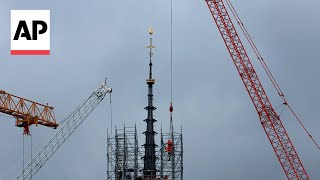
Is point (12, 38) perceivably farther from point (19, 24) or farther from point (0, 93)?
point (0, 93)

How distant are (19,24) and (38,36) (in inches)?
165

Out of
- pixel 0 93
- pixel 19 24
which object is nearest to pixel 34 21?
pixel 19 24

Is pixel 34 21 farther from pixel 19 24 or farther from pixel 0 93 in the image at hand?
pixel 0 93

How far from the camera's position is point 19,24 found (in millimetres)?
160000

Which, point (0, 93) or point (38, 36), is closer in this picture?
point (38, 36)

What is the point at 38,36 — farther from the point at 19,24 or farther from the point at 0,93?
the point at 0,93

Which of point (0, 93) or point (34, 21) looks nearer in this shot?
point (34, 21)

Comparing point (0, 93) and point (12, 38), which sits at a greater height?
A: point (0, 93)

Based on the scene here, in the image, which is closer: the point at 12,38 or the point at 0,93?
the point at 12,38

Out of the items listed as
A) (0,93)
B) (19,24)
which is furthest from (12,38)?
(0,93)

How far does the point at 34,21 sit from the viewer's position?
6299 inches

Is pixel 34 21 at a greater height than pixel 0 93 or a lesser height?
lesser

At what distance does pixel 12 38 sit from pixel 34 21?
16.7 feet

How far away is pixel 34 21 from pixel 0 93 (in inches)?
1710
